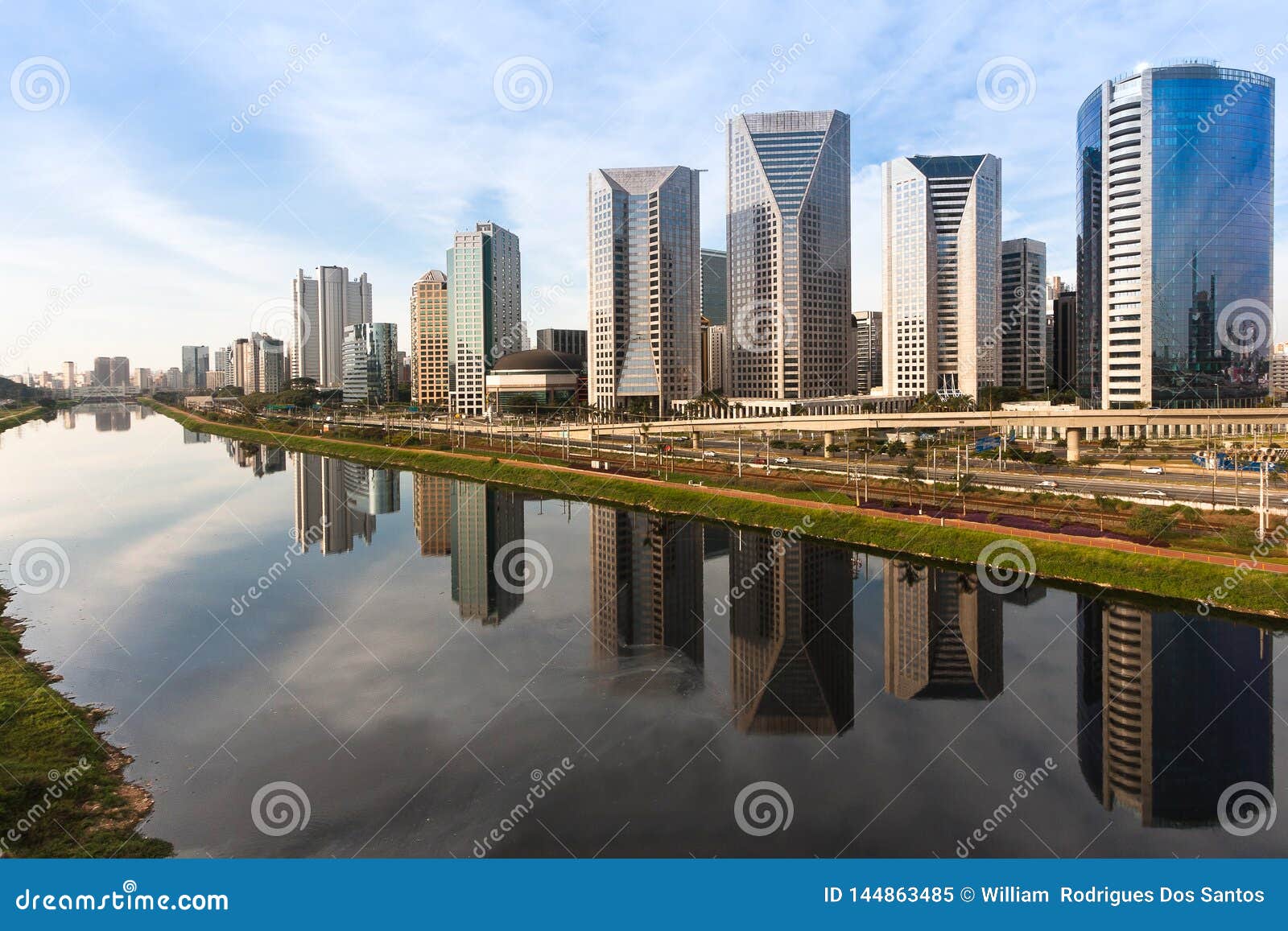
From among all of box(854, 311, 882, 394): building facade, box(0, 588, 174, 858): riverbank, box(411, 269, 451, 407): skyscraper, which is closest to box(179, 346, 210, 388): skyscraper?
box(411, 269, 451, 407): skyscraper

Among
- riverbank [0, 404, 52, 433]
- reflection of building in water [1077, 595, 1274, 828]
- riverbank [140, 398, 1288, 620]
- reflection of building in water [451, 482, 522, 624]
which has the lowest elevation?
reflection of building in water [1077, 595, 1274, 828]

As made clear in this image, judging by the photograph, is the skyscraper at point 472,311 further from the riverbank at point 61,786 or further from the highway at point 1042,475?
the riverbank at point 61,786

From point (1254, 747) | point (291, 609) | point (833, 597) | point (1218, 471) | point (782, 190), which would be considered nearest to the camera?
A: point (1254, 747)

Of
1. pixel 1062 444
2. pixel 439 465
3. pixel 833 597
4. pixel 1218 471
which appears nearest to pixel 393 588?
pixel 833 597

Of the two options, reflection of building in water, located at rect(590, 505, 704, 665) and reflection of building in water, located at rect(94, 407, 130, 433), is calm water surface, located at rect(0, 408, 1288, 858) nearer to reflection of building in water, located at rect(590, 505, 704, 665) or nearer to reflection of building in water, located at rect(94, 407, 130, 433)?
reflection of building in water, located at rect(590, 505, 704, 665)

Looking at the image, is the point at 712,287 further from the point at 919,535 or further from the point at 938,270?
the point at 919,535

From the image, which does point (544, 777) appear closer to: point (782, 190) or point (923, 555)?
point (923, 555)
